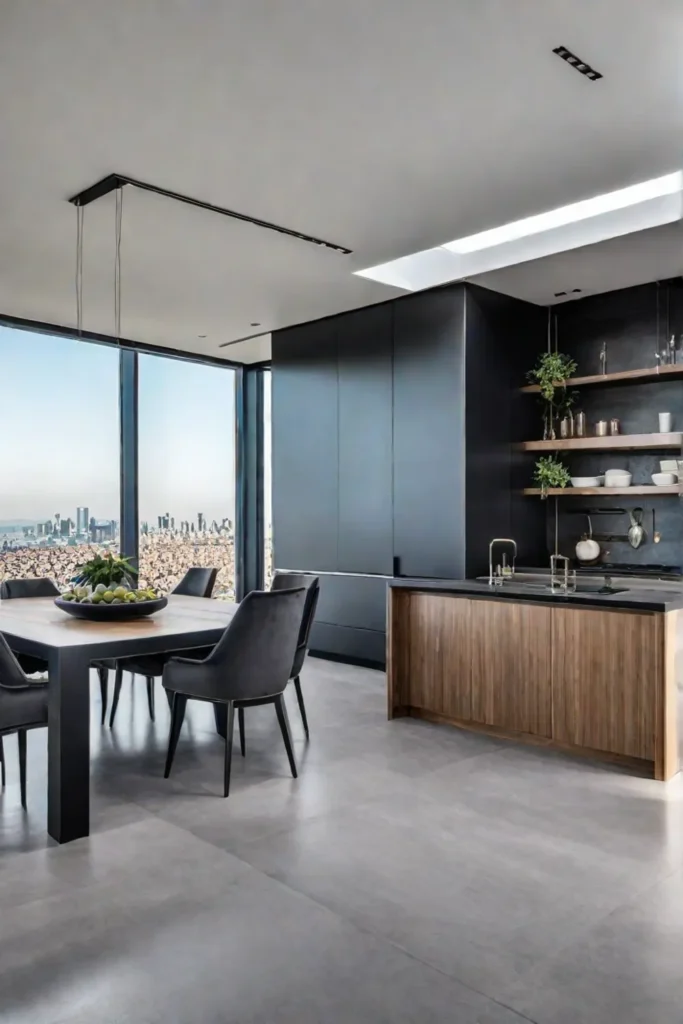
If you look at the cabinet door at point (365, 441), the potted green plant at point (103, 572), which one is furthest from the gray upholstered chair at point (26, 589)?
the cabinet door at point (365, 441)

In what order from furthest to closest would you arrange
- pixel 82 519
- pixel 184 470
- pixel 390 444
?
pixel 184 470 < pixel 82 519 < pixel 390 444

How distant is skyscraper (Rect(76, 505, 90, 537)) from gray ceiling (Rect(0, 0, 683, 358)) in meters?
2.40

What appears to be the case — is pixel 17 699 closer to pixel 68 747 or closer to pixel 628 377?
pixel 68 747

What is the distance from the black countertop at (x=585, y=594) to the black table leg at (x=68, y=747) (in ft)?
7.29

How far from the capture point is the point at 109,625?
3654mm

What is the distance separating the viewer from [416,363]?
5.97 metres

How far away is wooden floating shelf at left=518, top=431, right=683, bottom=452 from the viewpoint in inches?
209

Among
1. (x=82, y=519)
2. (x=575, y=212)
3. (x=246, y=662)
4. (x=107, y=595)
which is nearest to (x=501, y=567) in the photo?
(x=575, y=212)

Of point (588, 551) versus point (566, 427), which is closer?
point (588, 551)

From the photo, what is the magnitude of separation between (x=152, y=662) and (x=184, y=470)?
4016 millimetres

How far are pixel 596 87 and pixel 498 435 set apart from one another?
301 cm

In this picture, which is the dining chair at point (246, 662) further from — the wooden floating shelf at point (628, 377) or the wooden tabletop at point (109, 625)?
the wooden floating shelf at point (628, 377)

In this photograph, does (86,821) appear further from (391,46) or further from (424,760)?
Result: (391,46)

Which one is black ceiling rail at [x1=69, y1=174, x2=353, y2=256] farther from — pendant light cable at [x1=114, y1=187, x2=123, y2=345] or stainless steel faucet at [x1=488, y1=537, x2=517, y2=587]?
stainless steel faucet at [x1=488, y1=537, x2=517, y2=587]
